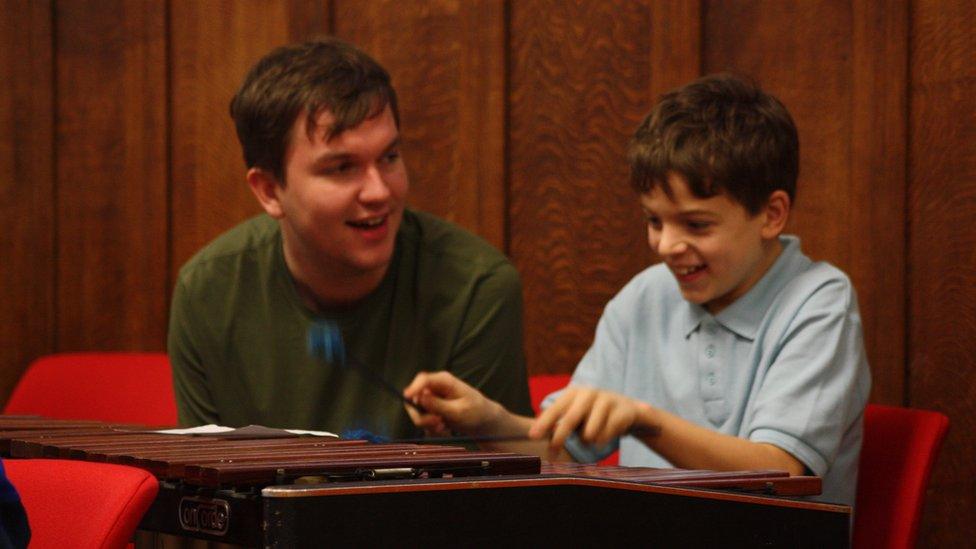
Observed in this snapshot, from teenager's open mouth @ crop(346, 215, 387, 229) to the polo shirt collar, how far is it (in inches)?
25.9

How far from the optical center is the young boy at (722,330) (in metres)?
2.07

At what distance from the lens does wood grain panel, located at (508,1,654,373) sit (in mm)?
3078

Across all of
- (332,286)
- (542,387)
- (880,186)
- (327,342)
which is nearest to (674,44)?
(880,186)

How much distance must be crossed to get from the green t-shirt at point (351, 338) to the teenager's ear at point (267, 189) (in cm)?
10

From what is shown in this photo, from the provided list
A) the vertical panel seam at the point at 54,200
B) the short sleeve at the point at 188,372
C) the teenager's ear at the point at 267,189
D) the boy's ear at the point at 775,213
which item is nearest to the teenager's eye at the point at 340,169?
the teenager's ear at the point at 267,189

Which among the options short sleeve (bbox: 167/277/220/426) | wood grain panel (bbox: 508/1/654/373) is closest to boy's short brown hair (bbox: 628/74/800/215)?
wood grain panel (bbox: 508/1/654/373)

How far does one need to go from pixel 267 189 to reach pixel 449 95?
29.3 inches

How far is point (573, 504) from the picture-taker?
1.39m

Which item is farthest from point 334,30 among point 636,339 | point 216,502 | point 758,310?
point 216,502

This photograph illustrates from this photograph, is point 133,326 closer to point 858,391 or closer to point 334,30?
point 334,30

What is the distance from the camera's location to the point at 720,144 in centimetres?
229

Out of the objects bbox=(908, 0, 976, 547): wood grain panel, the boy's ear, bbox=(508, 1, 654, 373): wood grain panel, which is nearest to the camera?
the boy's ear

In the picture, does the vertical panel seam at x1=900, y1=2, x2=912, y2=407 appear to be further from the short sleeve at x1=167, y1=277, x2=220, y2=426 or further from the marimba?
the short sleeve at x1=167, y1=277, x2=220, y2=426

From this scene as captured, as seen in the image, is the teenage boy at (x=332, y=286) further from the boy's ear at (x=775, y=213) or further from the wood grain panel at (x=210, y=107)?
the wood grain panel at (x=210, y=107)
